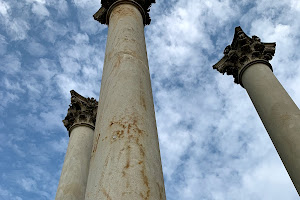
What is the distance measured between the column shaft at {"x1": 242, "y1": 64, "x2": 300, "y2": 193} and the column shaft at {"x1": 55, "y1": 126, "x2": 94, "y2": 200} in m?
13.1

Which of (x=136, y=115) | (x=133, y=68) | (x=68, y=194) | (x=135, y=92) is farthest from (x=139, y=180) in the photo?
(x=68, y=194)

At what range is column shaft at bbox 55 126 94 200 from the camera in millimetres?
21062

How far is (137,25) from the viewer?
18047 millimetres

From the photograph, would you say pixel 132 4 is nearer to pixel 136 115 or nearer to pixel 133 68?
pixel 133 68

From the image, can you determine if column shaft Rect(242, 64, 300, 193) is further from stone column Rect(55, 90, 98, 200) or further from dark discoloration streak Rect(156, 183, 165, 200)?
stone column Rect(55, 90, 98, 200)

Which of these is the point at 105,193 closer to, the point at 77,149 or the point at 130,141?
the point at 130,141

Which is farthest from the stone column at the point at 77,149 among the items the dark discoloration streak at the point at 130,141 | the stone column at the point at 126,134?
the dark discoloration streak at the point at 130,141

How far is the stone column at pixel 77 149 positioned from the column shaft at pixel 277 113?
1309 cm

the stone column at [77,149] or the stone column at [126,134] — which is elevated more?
the stone column at [77,149]

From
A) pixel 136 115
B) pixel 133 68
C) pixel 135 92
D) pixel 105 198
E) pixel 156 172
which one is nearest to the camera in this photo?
pixel 105 198

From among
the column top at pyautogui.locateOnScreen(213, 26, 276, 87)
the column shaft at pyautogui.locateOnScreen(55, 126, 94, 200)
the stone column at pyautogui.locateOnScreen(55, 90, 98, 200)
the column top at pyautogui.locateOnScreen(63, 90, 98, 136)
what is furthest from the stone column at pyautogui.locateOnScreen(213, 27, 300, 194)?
the column shaft at pyautogui.locateOnScreen(55, 126, 94, 200)

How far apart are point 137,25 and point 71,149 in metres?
11.8

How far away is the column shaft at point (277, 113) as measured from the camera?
16938 mm

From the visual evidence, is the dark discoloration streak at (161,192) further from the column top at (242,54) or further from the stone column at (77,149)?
the column top at (242,54)
